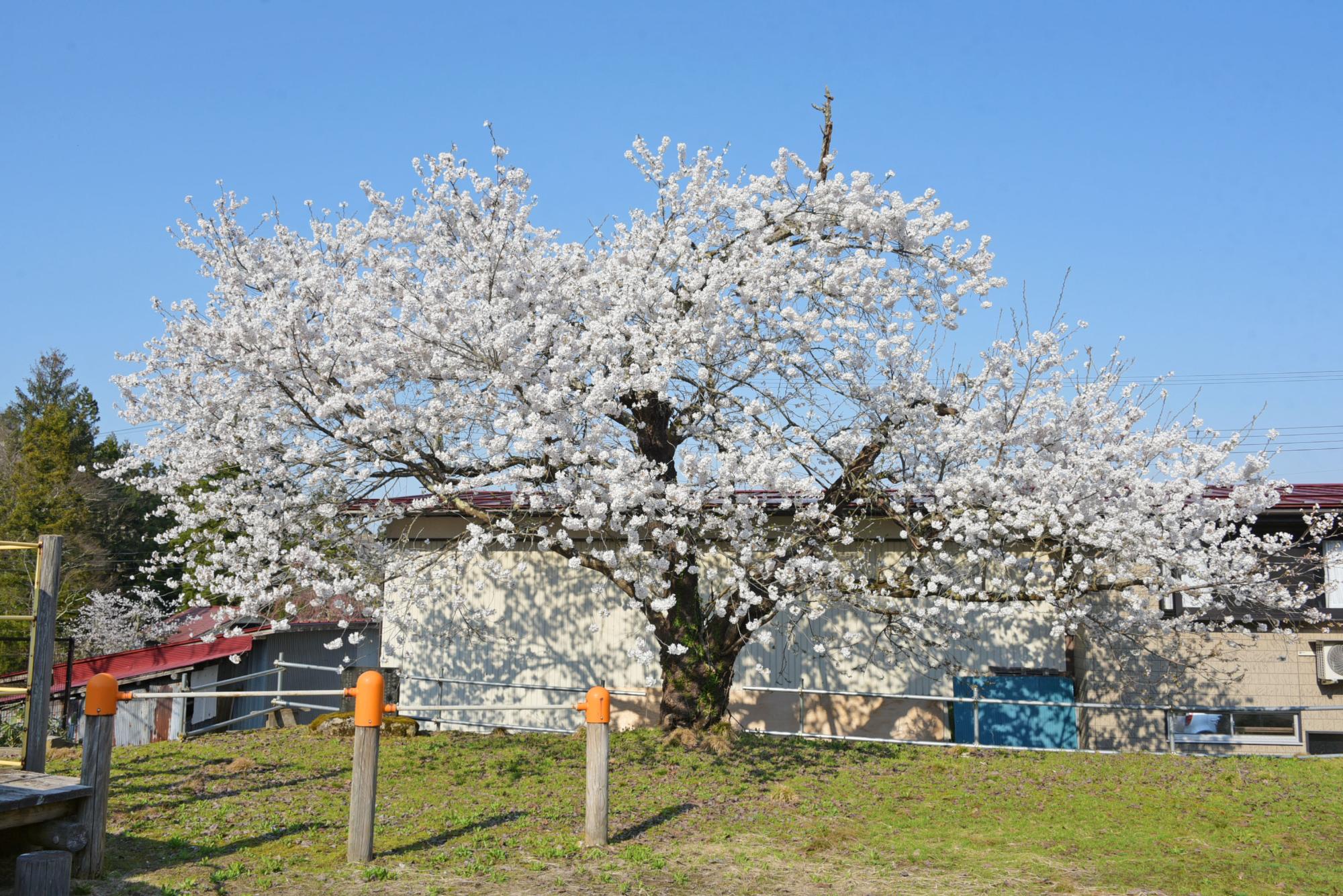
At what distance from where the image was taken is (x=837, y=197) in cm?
1317

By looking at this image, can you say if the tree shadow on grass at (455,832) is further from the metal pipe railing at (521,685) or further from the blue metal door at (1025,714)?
the blue metal door at (1025,714)

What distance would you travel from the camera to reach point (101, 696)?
7.99 meters

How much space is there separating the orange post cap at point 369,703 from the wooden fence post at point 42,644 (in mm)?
2145

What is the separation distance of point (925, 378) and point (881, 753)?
499 cm

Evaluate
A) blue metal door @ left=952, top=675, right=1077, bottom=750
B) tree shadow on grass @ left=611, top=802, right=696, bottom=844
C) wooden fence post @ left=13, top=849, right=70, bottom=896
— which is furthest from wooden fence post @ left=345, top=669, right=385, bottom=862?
blue metal door @ left=952, top=675, right=1077, bottom=750

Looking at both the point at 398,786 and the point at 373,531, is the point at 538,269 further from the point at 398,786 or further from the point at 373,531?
the point at 398,786

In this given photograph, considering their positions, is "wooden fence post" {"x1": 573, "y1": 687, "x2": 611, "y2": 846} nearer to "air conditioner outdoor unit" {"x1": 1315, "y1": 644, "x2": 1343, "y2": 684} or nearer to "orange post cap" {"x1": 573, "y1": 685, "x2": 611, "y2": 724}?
"orange post cap" {"x1": 573, "y1": 685, "x2": 611, "y2": 724}

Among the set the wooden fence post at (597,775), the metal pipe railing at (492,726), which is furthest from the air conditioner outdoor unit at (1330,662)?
the wooden fence post at (597,775)

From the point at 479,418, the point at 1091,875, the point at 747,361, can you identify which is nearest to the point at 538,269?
the point at 479,418

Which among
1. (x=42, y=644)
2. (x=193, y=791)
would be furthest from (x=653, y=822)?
(x=42, y=644)

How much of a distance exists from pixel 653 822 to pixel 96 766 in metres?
4.77

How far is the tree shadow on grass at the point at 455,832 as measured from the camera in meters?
8.84

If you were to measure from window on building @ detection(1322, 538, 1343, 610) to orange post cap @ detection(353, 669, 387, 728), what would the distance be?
51.7ft

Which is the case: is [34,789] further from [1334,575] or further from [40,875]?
[1334,575]
